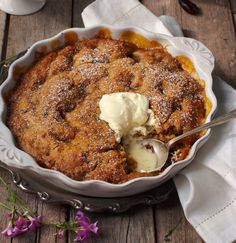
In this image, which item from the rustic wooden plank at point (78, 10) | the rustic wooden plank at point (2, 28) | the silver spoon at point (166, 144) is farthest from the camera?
the rustic wooden plank at point (78, 10)

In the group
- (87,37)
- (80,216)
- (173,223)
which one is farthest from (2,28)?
(173,223)

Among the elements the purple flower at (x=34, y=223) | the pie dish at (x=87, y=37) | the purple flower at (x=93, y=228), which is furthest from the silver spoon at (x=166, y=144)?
the purple flower at (x=34, y=223)

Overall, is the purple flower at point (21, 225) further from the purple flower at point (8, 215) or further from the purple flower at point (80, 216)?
the purple flower at point (80, 216)

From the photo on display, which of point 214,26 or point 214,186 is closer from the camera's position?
point 214,186

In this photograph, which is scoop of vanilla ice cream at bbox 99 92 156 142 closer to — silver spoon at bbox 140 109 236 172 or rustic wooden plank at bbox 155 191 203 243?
silver spoon at bbox 140 109 236 172

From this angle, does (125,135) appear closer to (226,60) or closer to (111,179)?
(111,179)

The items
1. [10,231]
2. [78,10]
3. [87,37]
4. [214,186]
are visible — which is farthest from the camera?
[78,10]

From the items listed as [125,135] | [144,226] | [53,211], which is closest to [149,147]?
[125,135]

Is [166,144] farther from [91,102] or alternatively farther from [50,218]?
[50,218]
